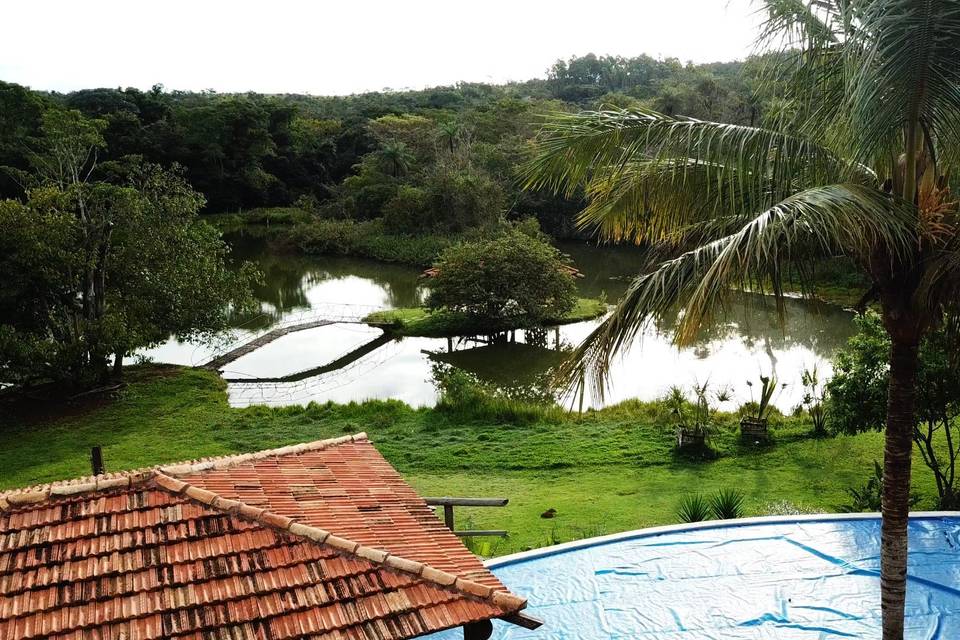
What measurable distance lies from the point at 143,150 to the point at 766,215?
42069 millimetres

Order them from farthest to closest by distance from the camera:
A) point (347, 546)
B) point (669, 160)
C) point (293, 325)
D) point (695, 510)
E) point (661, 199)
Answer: point (293, 325) < point (695, 510) < point (661, 199) < point (669, 160) < point (347, 546)

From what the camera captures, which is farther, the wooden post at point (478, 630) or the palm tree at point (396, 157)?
the palm tree at point (396, 157)

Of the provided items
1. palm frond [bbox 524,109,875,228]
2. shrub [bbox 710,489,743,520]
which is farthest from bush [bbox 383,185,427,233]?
palm frond [bbox 524,109,875,228]

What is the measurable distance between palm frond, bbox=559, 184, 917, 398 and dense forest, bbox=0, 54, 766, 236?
23768 millimetres

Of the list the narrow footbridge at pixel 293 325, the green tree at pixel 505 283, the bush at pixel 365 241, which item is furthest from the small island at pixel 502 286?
the bush at pixel 365 241

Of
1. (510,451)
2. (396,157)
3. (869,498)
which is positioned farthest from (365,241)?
(869,498)

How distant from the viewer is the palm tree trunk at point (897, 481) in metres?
4.84

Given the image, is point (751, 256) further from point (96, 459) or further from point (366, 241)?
point (366, 241)

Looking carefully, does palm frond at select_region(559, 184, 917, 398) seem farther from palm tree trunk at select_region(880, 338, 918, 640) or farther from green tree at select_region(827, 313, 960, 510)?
green tree at select_region(827, 313, 960, 510)

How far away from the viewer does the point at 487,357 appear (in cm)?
1900

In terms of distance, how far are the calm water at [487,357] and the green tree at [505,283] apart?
79cm

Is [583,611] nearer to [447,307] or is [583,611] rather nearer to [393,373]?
[393,373]

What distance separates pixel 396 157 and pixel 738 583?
31581 mm

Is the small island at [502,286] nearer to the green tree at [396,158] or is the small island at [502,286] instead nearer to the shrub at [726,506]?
the shrub at [726,506]
